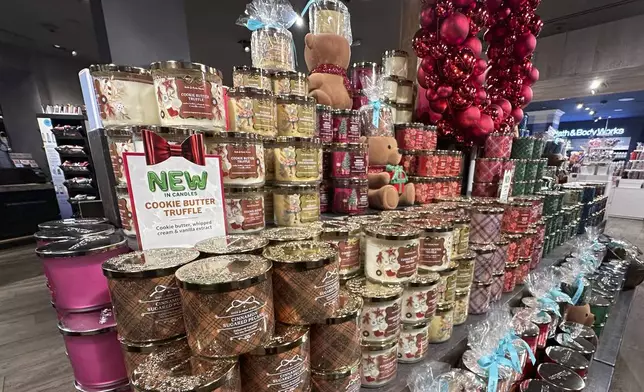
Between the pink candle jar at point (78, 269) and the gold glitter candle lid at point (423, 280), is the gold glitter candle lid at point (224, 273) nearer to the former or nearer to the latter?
the pink candle jar at point (78, 269)

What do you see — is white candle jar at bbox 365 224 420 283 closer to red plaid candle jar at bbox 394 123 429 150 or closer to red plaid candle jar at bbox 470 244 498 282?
red plaid candle jar at bbox 470 244 498 282

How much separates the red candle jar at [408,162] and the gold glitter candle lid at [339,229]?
0.81 meters

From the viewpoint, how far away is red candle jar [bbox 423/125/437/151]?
5.66 ft

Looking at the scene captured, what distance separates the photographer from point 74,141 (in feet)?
19.4

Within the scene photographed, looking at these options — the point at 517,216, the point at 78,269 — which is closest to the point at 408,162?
the point at 517,216

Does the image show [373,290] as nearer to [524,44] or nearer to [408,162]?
[408,162]

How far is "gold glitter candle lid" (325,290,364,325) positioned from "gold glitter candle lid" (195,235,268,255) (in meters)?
0.28

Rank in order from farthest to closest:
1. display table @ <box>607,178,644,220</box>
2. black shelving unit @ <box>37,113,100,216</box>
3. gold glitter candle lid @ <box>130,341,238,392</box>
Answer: display table @ <box>607,178,644,220</box>
black shelving unit @ <box>37,113,100,216</box>
gold glitter candle lid @ <box>130,341,238,392</box>

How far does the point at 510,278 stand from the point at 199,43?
5898 mm

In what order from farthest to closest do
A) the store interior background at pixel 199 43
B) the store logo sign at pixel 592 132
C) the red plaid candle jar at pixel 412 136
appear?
the store logo sign at pixel 592 132 → the store interior background at pixel 199 43 → the red plaid candle jar at pixel 412 136

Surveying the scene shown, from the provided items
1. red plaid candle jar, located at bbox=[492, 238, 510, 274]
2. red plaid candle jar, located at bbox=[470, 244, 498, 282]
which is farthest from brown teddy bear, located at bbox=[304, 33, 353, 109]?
red plaid candle jar, located at bbox=[492, 238, 510, 274]

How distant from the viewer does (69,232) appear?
883mm

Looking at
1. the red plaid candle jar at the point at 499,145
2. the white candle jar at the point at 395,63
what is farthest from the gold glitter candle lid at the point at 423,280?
the white candle jar at the point at 395,63

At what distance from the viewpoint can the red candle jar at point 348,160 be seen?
1315mm
